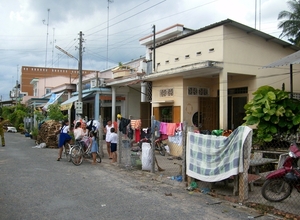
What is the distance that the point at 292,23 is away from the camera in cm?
2914

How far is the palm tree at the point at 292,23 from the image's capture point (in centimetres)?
2903

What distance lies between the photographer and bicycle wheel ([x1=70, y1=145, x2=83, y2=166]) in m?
12.1

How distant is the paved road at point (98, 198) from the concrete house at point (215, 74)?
19.8 ft

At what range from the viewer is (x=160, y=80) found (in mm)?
17375

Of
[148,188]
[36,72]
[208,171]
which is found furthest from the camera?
[36,72]

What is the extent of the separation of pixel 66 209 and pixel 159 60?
13.3m

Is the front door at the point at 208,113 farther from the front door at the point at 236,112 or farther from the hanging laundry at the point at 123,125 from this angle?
the hanging laundry at the point at 123,125

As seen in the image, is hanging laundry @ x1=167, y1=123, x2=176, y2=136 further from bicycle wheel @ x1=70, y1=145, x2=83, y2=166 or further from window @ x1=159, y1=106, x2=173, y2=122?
window @ x1=159, y1=106, x2=173, y2=122

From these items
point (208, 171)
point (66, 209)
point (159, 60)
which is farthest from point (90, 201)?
point (159, 60)

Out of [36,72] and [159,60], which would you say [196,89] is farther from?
[36,72]

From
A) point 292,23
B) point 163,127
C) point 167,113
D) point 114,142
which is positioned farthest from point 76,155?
point 292,23

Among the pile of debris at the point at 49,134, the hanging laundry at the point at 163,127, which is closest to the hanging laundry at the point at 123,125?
the hanging laundry at the point at 163,127

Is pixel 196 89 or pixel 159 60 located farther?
pixel 159 60

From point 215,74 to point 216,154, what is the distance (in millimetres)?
8118
